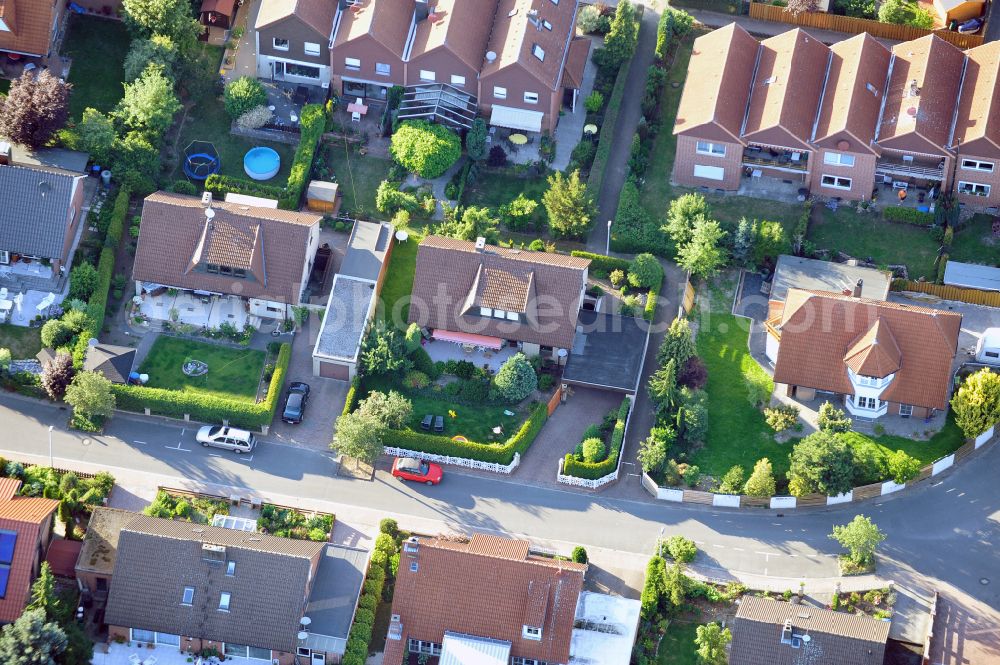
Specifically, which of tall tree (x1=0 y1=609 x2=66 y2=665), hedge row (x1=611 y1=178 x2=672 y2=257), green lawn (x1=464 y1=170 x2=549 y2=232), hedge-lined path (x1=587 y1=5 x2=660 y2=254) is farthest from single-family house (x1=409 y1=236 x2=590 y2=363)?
tall tree (x1=0 y1=609 x2=66 y2=665)

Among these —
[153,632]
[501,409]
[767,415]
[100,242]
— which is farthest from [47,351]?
[767,415]

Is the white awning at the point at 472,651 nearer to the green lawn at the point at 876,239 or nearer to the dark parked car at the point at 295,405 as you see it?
the dark parked car at the point at 295,405

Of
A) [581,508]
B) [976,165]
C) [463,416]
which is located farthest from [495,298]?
[976,165]

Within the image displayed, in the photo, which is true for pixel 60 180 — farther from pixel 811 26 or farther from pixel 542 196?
pixel 811 26

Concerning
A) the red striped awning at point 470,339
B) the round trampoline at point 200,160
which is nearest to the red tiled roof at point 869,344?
the red striped awning at point 470,339

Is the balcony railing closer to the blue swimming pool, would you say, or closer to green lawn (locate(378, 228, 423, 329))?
green lawn (locate(378, 228, 423, 329))
